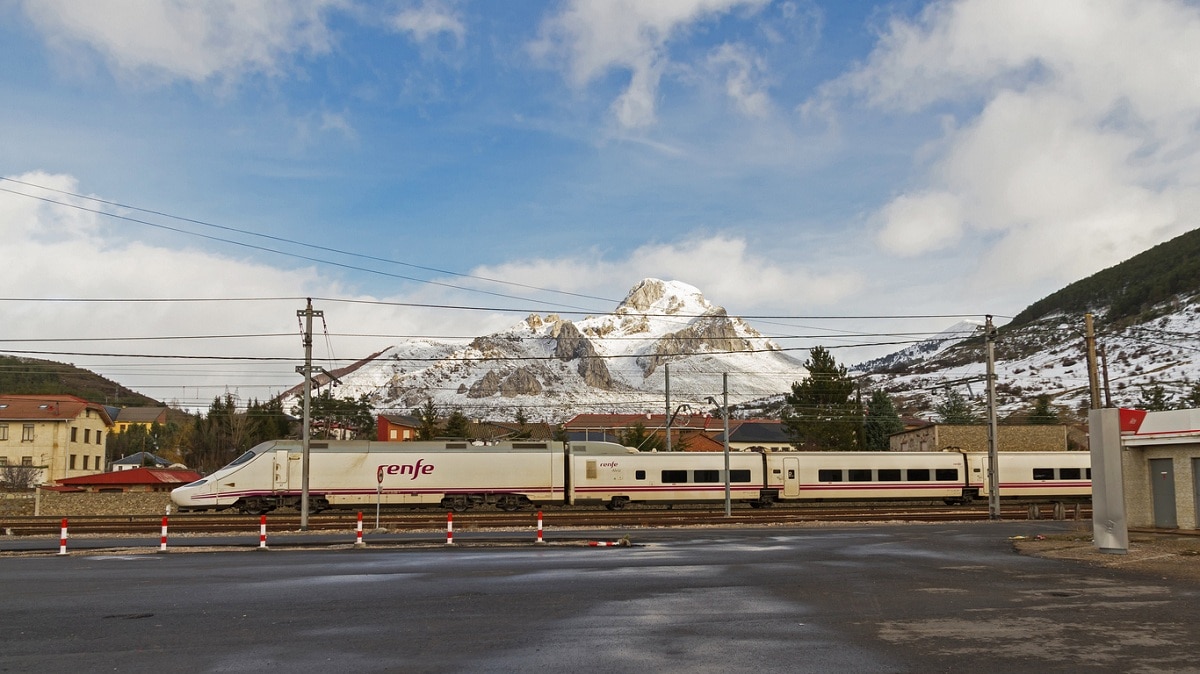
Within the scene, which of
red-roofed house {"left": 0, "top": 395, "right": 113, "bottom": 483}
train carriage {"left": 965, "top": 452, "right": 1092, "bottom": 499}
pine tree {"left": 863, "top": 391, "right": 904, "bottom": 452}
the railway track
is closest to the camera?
the railway track

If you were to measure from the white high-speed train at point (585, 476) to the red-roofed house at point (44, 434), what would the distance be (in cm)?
5232

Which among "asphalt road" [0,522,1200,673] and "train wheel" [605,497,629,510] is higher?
"asphalt road" [0,522,1200,673]

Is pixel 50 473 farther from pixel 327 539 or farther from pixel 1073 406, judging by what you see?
pixel 1073 406

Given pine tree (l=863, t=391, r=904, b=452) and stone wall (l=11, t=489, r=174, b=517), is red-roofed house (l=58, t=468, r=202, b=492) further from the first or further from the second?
pine tree (l=863, t=391, r=904, b=452)

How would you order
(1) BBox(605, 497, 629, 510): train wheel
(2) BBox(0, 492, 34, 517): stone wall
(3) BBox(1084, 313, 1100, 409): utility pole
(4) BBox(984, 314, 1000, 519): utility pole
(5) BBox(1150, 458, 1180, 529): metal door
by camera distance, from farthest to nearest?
(2) BBox(0, 492, 34, 517): stone wall, (1) BBox(605, 497, 629, 510): train wheel, (4) BBox(984, 314, 1000, 519): utility pole, (5) BBox(1150, 458, 1180, 529): metal door, (3) BBox(1084, 313, 1100, 409): utility pole

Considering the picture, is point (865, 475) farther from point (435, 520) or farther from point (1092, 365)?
point (435, 520)

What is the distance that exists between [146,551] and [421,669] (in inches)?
657

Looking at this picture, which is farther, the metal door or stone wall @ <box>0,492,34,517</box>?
stone wall @ <box>0,492,34,517</box>

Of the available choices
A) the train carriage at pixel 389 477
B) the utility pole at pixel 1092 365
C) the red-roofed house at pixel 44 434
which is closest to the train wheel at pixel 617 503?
the train carriage at pixel 389 477

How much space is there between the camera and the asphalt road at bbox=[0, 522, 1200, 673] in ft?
31.9

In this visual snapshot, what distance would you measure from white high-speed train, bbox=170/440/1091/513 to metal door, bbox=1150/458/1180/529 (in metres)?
11.3

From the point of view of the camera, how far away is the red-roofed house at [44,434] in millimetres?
78875

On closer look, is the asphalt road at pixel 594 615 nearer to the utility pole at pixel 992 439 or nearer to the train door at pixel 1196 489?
the train door at pixel 1196 489

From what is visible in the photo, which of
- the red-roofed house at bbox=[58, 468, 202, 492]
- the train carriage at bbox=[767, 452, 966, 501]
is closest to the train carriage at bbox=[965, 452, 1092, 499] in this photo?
the train carriage at bbox=[767, 452, 966, 501]
